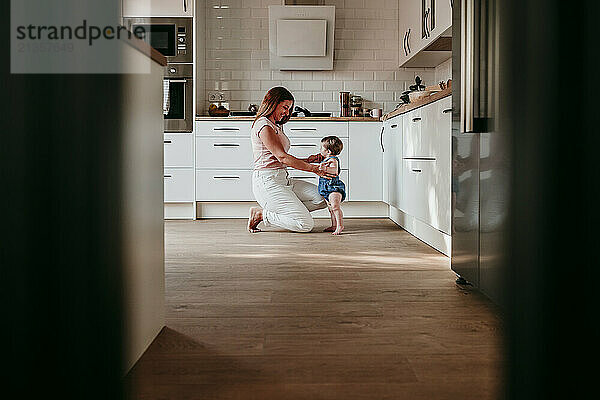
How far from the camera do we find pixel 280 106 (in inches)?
178

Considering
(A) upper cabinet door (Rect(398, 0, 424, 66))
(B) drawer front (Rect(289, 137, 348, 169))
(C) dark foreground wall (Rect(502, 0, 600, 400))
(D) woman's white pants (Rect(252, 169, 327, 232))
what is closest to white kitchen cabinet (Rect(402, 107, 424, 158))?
(D) woman's white pants (Rect(252, 169, 327, 232))

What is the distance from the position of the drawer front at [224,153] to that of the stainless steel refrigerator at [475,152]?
3.14 metres

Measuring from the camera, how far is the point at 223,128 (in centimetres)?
549

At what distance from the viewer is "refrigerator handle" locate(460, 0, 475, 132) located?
7.25 ft

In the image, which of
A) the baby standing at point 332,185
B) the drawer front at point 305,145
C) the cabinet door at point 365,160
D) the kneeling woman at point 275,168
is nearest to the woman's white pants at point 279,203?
the kneeling woman at point 275,168

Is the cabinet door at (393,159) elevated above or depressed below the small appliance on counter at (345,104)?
below

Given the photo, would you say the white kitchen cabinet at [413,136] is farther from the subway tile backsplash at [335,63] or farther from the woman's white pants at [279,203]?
the subway tile backsplash at [335,63]

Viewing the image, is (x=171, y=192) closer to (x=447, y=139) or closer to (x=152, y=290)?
(x=447, y=139)

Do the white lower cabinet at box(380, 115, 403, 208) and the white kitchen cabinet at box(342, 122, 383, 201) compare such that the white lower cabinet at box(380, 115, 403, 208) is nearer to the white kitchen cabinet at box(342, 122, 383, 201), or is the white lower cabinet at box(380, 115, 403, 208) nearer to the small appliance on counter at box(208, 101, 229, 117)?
the white kitchen cabinet at box(342, 122, 383, 201)

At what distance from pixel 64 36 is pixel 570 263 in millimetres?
572

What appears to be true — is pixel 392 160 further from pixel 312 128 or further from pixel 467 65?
pixel 467 65

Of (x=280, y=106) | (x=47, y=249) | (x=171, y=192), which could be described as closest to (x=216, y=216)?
(x=171, y=192)

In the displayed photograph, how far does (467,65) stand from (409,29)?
3328 millimetres

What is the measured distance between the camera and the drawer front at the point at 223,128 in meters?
5.47
